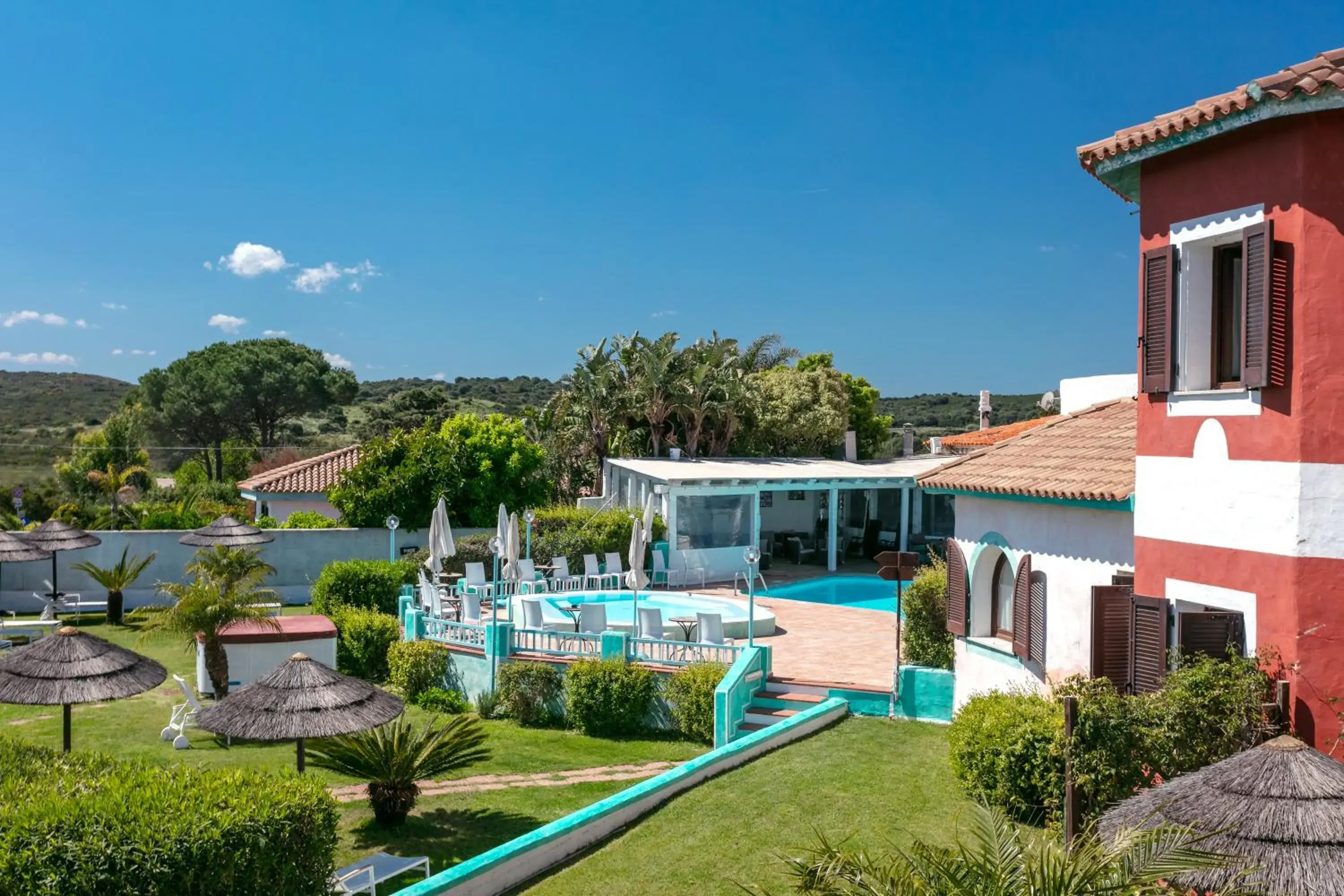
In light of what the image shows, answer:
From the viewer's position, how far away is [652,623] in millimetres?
17938

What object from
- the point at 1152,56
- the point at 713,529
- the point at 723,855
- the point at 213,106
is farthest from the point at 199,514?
the point at 1152,56

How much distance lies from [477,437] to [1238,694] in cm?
2436

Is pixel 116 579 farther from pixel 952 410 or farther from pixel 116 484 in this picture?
pixel 952 410

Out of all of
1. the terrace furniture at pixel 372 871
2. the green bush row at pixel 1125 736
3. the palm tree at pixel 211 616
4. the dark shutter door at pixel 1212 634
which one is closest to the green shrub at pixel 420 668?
the palm tree at pixel 211 616

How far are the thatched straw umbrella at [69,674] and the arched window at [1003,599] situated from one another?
35.7ft

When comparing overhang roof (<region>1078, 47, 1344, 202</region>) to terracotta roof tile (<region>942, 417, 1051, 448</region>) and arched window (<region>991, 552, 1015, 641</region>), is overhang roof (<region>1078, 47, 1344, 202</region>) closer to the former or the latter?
arched window (<region>991, 552, 1015, 641</region>)

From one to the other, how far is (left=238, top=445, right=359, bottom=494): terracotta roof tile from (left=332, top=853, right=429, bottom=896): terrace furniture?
2558 cm

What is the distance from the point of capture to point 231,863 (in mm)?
6809

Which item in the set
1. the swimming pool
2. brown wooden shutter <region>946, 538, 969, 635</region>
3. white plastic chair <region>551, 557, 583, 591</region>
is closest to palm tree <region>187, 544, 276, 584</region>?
white plastic chair <region>551, 557, 583, 591</region>

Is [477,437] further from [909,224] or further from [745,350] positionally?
[909,224]

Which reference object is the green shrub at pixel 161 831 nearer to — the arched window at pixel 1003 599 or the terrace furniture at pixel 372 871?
the terrace furniture at pixel 372 871

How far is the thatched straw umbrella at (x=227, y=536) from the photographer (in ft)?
77.6

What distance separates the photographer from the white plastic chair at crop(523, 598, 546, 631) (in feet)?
61.3

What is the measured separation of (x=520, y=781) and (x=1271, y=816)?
32.4 feet
